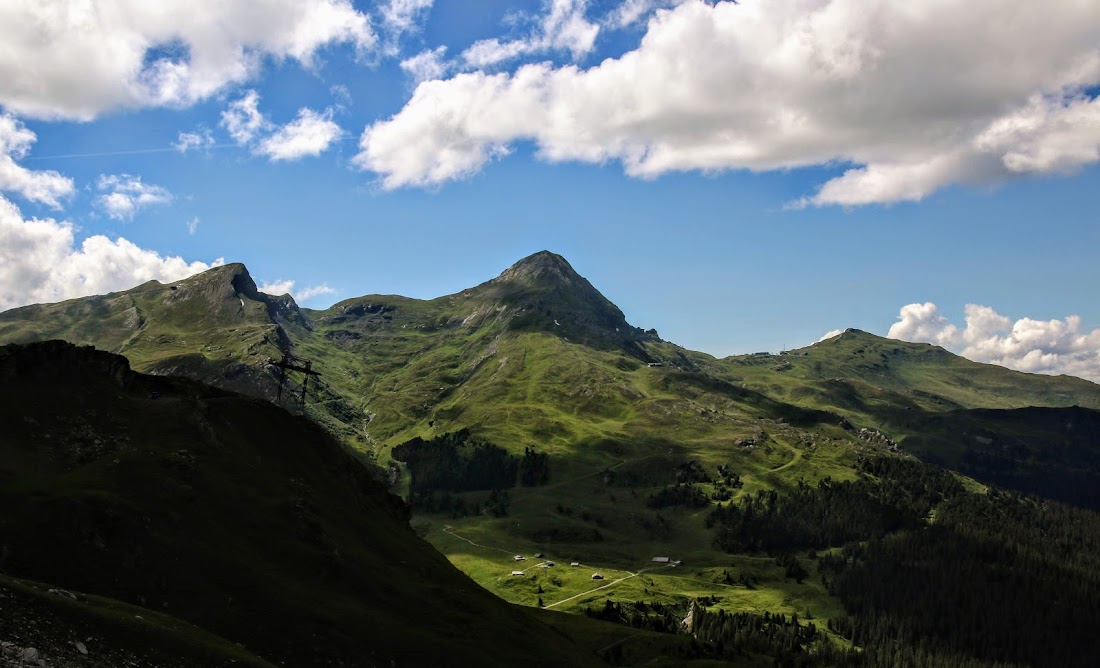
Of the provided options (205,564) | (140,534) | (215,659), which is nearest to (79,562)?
(140,534)

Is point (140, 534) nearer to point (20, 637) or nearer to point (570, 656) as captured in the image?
point (20, 637)

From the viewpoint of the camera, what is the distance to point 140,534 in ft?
278

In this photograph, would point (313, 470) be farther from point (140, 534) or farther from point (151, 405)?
point (140, 534)

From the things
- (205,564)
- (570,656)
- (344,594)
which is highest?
(205,564)

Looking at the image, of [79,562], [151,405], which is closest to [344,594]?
[79,562]

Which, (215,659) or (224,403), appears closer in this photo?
(215,659)

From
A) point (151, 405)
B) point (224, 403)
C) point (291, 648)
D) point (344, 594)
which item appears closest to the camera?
point (291, 648)

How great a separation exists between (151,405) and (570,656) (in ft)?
280

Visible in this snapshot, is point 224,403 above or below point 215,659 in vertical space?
above

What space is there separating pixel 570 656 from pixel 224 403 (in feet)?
259

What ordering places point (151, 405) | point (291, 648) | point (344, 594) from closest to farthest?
1. point (291, 648)
2. point (344, 594)
3. point (151, 405)

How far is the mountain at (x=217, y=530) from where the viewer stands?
79312 mm

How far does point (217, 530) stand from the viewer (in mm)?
96188

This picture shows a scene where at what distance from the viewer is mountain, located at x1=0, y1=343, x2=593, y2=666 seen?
260 feet
